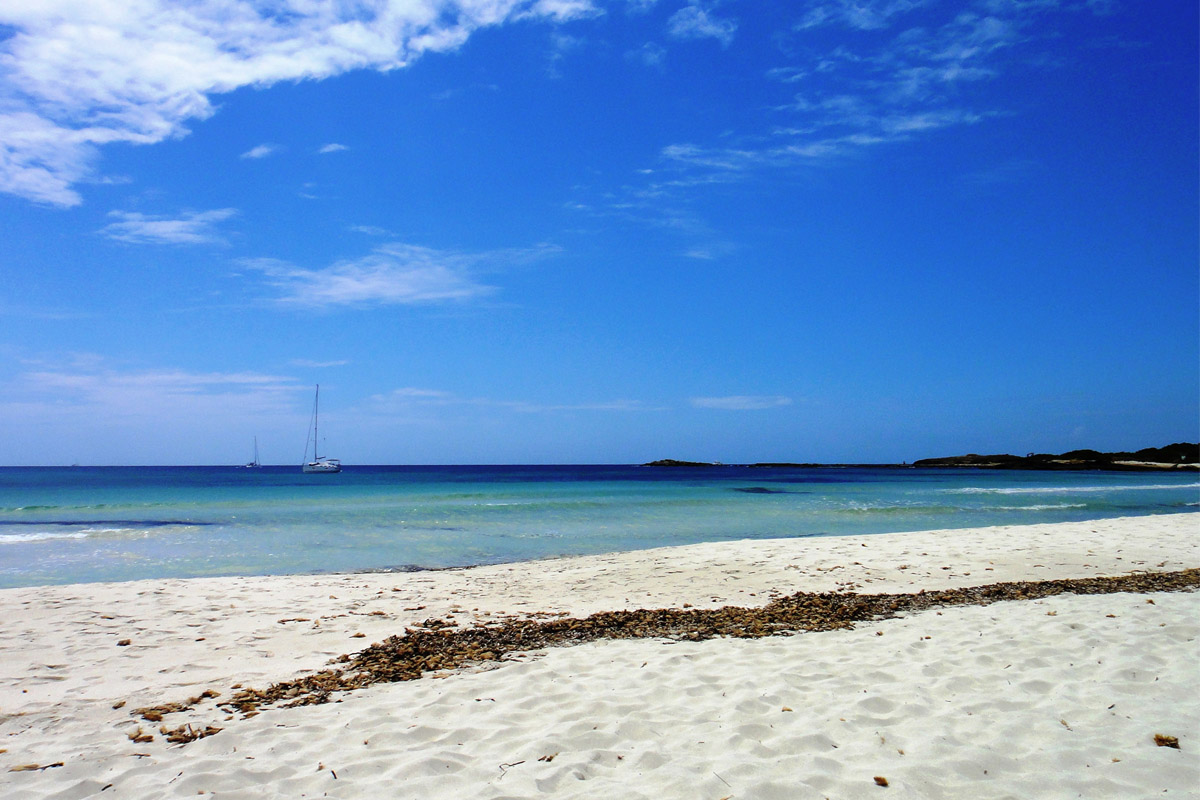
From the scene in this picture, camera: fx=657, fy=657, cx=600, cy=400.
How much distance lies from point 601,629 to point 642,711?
2497 mm

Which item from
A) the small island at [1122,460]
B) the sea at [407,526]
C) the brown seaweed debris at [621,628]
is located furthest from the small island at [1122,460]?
the brown seaweed debris at [621,628]

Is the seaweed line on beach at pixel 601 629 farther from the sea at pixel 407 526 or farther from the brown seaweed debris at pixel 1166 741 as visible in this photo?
the sea at pixel 407 526

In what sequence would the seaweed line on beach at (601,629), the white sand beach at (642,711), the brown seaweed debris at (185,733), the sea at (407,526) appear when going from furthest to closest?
the sea at (407,526), the seaweed line on beach at (601,629), the brown seaweed debris at (185,733), the white sand beach at (642,711)

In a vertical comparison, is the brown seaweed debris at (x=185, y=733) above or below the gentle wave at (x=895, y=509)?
above

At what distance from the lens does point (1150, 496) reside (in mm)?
34156

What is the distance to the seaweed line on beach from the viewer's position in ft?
17.9

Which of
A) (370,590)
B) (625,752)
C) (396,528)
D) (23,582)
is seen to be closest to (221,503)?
(396,528)

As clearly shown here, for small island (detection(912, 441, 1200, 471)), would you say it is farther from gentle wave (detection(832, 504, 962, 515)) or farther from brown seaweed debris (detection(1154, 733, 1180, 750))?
brown seaweed debris (detection(1154, 733, 1180, 750))

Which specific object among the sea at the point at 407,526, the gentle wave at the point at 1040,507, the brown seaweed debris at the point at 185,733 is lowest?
the sea at the point at 407,526

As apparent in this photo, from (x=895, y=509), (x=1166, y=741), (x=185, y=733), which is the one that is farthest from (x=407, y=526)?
(x=1166, y=741)

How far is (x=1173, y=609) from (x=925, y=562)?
5226 millimetres

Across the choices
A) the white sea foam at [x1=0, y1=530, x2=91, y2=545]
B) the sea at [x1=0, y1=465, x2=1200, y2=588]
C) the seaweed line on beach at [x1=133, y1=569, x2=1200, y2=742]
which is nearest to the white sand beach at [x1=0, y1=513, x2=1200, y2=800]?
the seaweed line on beach at [x1=133, y1=569, x2=1200, y2=742]

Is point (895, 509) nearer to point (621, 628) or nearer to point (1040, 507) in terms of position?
point (1040, 507)

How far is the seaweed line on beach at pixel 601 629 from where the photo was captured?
545 cm
